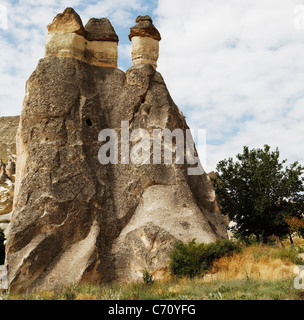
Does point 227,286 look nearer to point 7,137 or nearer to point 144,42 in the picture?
point 144,42

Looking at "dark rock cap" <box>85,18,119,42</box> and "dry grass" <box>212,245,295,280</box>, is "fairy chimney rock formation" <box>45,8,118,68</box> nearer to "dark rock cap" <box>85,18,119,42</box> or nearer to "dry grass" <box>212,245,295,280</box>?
"dark rock cap" <box>85,18,119,42</box>

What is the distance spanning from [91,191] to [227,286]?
228 inches

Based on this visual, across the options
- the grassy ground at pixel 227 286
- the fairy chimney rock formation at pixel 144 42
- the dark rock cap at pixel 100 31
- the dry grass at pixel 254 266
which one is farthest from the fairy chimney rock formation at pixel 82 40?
the dry grass at pixel 254 266

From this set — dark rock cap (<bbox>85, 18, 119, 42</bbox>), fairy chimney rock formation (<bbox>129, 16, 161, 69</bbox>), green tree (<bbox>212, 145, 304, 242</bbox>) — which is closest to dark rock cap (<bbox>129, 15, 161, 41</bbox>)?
fairy chimney rock formation (<bbox>129, 16, 161, 69</bbox>)

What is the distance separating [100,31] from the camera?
16.1 m

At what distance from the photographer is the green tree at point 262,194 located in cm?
1852

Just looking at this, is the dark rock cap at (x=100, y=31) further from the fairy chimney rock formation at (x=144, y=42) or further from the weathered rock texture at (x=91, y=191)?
the weathered rock texture at (x=91, y=191)

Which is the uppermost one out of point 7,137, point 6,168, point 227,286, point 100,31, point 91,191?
point 7,137

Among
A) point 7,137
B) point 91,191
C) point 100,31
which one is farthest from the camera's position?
point 7,137

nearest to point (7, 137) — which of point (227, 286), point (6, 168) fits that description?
point (6, 168)

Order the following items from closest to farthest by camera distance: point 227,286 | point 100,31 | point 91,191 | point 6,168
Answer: point 227,286 → point 91,191 → point 100,31 → point 6,168

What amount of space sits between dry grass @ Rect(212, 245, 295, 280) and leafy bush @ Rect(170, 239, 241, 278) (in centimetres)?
24
